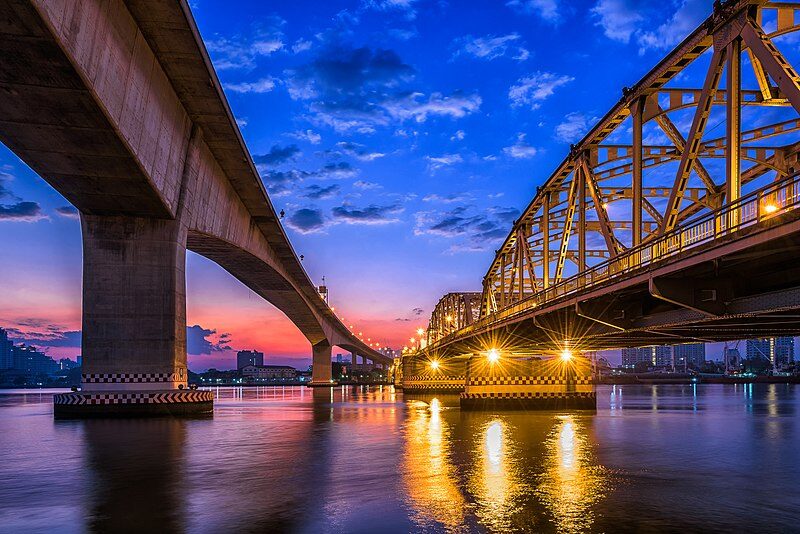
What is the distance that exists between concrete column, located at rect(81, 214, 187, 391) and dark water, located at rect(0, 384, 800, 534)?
6.08 meters

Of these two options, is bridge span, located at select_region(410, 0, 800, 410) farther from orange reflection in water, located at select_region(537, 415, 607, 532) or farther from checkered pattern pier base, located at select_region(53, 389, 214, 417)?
checkered pattern pier base, located at select_region(53, 389, 214, 417)

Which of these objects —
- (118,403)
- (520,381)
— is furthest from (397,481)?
(520,381)

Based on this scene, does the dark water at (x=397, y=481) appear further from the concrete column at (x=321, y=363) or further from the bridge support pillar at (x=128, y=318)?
the concrete column at (x=321, y=363)

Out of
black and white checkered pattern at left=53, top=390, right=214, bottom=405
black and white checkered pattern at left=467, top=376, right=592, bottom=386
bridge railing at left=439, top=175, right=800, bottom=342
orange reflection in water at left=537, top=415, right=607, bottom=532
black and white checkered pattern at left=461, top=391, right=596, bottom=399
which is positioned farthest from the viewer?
black and white checkered pattern at left=467, top=376, right=592, bottom=386

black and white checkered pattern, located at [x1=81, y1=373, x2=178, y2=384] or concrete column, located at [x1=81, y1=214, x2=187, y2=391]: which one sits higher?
concrete column, located at [x1=81, y1=214, x2=187, y2=391]

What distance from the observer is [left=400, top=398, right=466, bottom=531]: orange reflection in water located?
38.5 ft

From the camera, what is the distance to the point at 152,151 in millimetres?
29781

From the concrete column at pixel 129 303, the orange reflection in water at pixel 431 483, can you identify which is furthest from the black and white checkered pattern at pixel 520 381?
the orange reflection in water at pixel 431 483

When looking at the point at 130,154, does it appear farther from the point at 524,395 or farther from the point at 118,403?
the point at 524,395

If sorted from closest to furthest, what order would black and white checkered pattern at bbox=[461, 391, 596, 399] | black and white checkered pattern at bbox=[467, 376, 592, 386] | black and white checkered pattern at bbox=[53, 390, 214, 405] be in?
black and white checkered pattern at bbox=[53, 390, 214, 405] < black and white checkered pattern at bbox=[461, 391, 596, 399] < black and white checkered pattern at bbox=[467, 376, 592, 386]

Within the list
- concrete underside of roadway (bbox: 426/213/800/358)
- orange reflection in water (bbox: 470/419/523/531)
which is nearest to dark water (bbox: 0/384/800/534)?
orange reflection in water (bbox: 470/419/523/531)

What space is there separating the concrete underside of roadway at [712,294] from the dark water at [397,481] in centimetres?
423

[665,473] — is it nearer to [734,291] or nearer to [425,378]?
[734,291]

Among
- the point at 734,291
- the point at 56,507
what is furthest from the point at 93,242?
the point at 734,291
